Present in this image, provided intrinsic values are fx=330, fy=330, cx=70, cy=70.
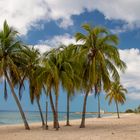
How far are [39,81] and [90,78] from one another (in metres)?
3.82

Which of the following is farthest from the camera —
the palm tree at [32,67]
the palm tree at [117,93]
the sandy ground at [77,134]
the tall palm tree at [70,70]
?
the palm tree at [117,93]

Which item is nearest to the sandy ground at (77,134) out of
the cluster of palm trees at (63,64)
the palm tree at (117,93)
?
the cluster of palm trees at (63,64)

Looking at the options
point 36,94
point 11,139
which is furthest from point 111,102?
point 11,139

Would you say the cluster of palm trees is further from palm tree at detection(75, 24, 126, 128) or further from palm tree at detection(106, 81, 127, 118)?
palm tree at detection(106, 81, 127, 118)

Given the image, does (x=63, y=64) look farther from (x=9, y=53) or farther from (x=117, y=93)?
(x=117, y=93)

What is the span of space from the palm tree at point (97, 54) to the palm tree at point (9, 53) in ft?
15.3

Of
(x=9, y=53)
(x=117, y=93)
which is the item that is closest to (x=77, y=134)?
(x=9, y=53)

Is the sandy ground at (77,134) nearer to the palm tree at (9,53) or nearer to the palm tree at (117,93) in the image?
the palm tree at (9,53)

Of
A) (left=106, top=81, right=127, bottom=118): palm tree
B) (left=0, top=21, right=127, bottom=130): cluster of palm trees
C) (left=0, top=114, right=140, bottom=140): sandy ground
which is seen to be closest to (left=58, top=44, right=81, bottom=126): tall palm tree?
(left=0, top=21, right=127, bottom=130): cluster of palm trees

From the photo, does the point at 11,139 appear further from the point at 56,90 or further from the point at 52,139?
the point at 56,90

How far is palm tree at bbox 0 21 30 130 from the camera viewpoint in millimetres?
23562

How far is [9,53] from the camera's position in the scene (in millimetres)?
23922

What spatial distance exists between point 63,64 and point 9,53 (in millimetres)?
4036

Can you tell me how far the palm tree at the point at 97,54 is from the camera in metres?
24.5
